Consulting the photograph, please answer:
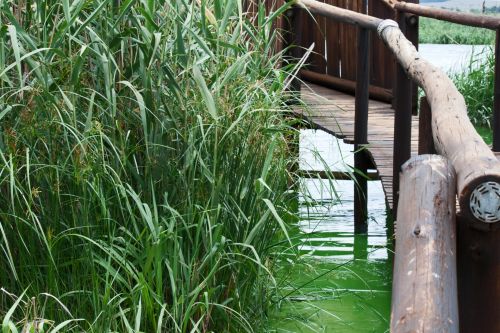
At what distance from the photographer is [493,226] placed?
1966 millimetres

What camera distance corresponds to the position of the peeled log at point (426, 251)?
162 cm

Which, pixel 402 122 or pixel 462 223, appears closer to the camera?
pixel 462 223

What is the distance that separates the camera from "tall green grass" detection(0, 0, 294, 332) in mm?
3189

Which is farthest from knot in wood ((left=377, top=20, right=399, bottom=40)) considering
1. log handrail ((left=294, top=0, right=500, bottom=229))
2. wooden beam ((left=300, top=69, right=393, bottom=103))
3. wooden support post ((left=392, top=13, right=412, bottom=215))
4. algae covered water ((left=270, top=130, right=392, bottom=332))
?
wooden beam ((left=300, top=69, right=393, bottom=103))

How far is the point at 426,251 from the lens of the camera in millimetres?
1821

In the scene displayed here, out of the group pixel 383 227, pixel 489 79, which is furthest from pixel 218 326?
pixel 489 79

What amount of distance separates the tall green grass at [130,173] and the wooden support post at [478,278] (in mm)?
1050

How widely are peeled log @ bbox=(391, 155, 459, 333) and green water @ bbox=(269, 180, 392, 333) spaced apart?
1698 mm

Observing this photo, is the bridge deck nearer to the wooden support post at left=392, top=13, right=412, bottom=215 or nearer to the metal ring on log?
the wooden support post at left=392, top=13, right=412, bottom=215

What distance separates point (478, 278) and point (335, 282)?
8.39 ft

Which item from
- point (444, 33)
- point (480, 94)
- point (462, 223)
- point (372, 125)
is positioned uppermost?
point (462, 223)

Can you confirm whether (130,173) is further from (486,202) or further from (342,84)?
(342,84)

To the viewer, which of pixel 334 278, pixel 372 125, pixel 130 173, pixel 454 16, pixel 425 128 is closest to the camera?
pixel 130 173

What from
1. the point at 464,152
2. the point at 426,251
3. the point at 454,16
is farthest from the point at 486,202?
the point at 454,16
